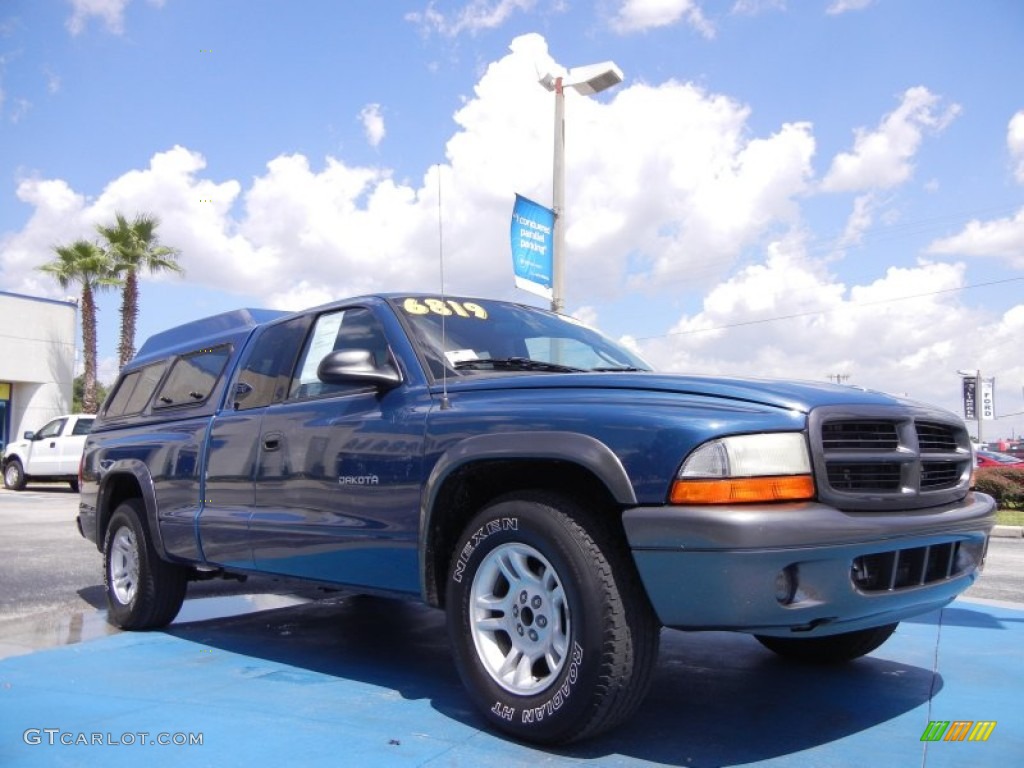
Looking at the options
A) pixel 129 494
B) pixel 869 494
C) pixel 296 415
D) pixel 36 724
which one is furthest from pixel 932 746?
pixel 129 494

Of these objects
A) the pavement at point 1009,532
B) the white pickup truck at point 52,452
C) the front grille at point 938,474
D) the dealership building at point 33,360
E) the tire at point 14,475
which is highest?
the dealership building at point 33,360

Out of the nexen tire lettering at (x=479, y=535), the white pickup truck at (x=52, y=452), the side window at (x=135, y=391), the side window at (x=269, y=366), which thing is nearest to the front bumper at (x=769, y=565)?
the nexen tire lettering at (x=479, y=535)

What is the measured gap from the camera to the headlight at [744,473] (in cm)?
288

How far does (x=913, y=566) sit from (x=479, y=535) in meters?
1.56

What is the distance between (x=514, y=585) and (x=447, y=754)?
0.62m

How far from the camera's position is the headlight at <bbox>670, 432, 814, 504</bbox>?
9.43 feet

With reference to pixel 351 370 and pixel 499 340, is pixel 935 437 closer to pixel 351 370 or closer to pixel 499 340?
pixel 499 340

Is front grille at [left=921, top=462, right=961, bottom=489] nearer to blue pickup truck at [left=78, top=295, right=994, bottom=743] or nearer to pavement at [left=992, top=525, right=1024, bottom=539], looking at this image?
blue pickup truck at [left=78, top=295, right=994, bottom=743]

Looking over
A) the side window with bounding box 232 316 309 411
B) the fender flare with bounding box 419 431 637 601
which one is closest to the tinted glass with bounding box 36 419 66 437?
the side window with bounding box 232 316 309 411

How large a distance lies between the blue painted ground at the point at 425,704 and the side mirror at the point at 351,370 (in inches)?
53.5

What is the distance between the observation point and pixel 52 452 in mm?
19641

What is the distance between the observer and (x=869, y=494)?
3.07m

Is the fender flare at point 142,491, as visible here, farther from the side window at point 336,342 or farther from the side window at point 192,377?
the side window at point 336,342

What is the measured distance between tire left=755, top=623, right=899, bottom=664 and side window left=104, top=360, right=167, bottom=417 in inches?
164
